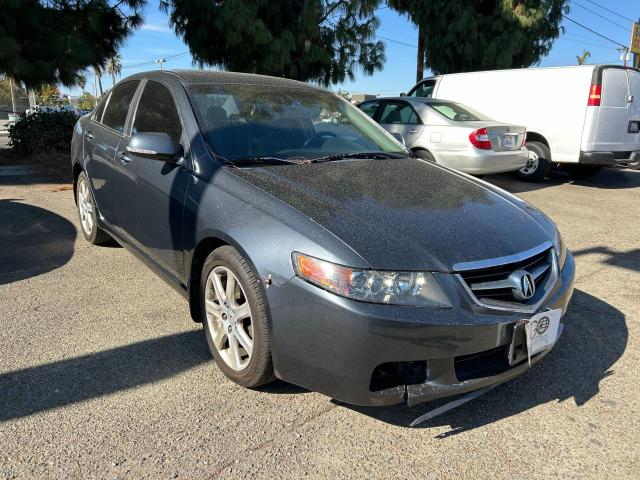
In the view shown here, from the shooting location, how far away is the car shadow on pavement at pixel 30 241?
4398mm

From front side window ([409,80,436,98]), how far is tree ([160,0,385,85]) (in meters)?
1.67

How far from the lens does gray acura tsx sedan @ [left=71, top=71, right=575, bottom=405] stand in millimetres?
2162

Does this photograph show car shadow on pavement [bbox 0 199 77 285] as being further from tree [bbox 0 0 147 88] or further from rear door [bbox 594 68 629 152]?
rear door [bbox 594 68 629 152]

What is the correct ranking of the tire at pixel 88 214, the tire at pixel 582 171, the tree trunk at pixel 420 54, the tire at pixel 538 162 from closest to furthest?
the tire at pixel 88 214
the tire at pixel 538 162
the tire at pixel 582 171
the tree trunk at pixel 420 54

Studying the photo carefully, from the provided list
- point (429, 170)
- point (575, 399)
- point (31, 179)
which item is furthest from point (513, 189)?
point (31, 179)

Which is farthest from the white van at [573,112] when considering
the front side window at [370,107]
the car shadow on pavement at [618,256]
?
the car shadow on pavement at [618,256]

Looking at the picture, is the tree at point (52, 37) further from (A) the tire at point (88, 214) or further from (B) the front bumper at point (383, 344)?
(B) the front bumper at point (383, 344)

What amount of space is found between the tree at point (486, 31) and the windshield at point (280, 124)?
13.0m

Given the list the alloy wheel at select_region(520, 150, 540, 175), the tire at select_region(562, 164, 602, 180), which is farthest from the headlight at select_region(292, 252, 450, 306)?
the tire at select_region(562, 164, 602, 180)

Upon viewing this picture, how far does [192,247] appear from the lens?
2.90 m

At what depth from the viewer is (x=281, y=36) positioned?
428 inches

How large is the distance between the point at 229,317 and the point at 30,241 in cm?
343

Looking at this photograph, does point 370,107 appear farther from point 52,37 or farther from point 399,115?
point 52,37

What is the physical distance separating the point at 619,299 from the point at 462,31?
13.3m
